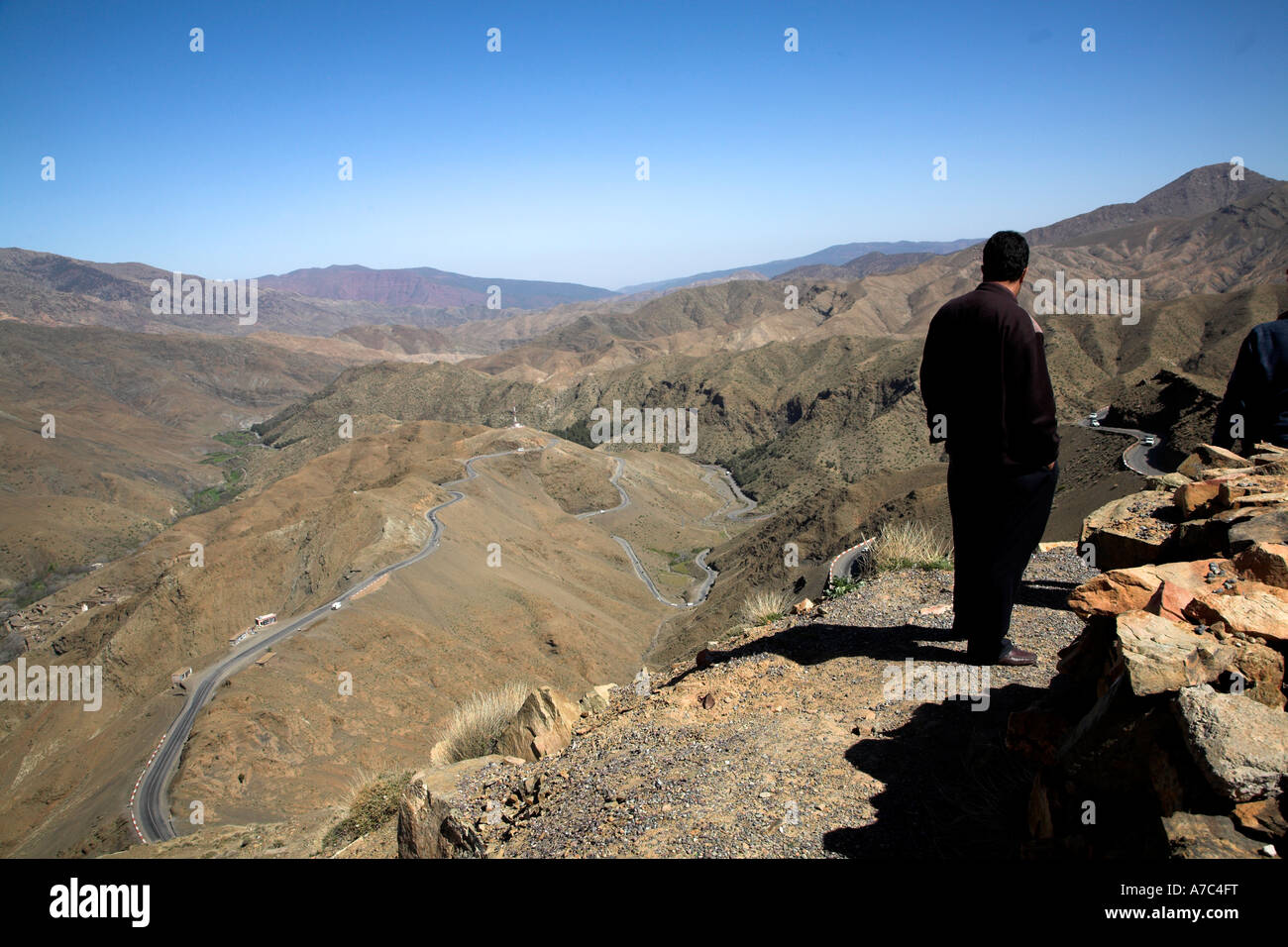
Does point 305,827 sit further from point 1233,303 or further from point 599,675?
point 1233,303

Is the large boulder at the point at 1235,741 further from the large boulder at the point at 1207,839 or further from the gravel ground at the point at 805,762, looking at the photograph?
the gravel ground at the point at 805,762

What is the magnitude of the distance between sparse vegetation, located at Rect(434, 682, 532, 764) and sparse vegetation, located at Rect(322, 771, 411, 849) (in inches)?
31.1

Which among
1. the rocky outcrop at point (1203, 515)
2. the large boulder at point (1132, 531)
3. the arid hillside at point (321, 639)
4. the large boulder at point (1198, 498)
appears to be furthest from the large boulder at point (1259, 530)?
the arid hillside at point (321, 639)

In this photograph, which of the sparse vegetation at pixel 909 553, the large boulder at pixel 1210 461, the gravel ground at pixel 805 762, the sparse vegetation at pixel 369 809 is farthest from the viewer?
the sparse vegetation at pixel 909 553

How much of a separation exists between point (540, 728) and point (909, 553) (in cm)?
467

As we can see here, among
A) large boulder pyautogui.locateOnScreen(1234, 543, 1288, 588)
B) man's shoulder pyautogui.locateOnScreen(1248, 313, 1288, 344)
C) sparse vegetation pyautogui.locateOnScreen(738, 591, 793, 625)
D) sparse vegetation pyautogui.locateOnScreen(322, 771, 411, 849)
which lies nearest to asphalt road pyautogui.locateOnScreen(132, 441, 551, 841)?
sparse vegetation pyautogui.locateOnScreen(322, 771, 411, 849)

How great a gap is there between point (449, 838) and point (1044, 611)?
4.89 metres

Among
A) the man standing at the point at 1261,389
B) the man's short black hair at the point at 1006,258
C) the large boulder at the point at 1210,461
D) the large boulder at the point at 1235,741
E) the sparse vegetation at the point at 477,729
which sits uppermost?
the man's short black hair at the point at 1006,258

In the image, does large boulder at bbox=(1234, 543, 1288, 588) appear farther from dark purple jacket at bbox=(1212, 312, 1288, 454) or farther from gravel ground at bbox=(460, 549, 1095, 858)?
dark purple jacket at bbox=(1212, 312, 1288, 454)

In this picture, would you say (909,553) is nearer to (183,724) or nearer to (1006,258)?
(1006,258)

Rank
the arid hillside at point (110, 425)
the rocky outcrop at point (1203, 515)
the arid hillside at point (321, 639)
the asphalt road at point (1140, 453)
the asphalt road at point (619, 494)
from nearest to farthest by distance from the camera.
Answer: the rocky outcrop at point (1203, 515)
the arid hillside at point (321, 639)
the asphalt road at point (1140, 453)
the asphalt road at point (619, 494)
the arid hillside at point (110, 425)

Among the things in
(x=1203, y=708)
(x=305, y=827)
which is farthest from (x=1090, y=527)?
(x=305, y=827)

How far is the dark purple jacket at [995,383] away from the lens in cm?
407
